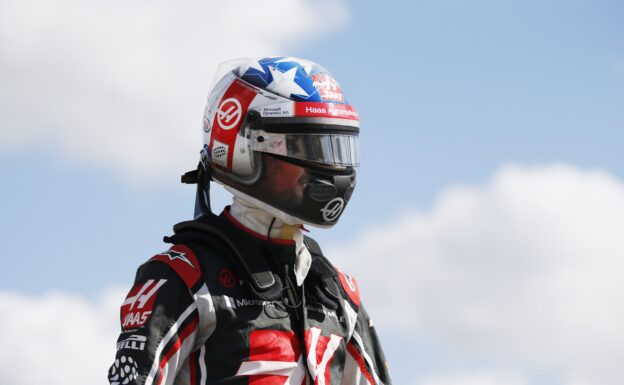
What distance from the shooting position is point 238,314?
22.3 feet

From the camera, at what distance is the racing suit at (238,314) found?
655 centimetres

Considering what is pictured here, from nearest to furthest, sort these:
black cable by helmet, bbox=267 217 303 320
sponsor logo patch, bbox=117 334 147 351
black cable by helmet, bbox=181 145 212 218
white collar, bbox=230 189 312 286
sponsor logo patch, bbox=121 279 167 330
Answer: sponsor logo patch, bbox=117 334 147 351 < sponsor logo patch, bbox=121 279 167 330 < black cable by helmet, bbox=267 217 303 320 < white collar, bbox=230 189 312 286 < black cable by helmet, bbox=181 145 212 218

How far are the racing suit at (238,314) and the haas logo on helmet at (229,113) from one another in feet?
1.75

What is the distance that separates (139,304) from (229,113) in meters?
1.51

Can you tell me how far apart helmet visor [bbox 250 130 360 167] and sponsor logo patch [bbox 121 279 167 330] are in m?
1.16

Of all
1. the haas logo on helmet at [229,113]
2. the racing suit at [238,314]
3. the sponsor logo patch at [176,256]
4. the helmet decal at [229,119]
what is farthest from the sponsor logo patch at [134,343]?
the haas logo on helmet at [229,113]

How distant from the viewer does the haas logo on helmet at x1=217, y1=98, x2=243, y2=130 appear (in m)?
7.39

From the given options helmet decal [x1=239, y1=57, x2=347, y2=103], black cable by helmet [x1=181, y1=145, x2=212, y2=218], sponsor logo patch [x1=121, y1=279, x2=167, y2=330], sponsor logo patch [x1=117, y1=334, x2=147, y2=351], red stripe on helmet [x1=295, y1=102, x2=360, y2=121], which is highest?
helmet decal [x1=239, y1=57, x2=347, y2=103]

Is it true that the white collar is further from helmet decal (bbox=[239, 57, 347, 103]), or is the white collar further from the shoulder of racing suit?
helmet decal (bbox=[239, 57, 347, 103])

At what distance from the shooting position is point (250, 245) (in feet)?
23.5

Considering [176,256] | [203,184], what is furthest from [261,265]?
[203,184]

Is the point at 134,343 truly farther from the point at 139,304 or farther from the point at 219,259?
the point at 219,259

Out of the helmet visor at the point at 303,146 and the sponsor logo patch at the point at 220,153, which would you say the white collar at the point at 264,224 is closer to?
the sponsor logo patch at the point at 220,153

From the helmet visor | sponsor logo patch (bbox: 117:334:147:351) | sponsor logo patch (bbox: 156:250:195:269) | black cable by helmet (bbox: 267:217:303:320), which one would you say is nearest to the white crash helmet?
the helmet visor
